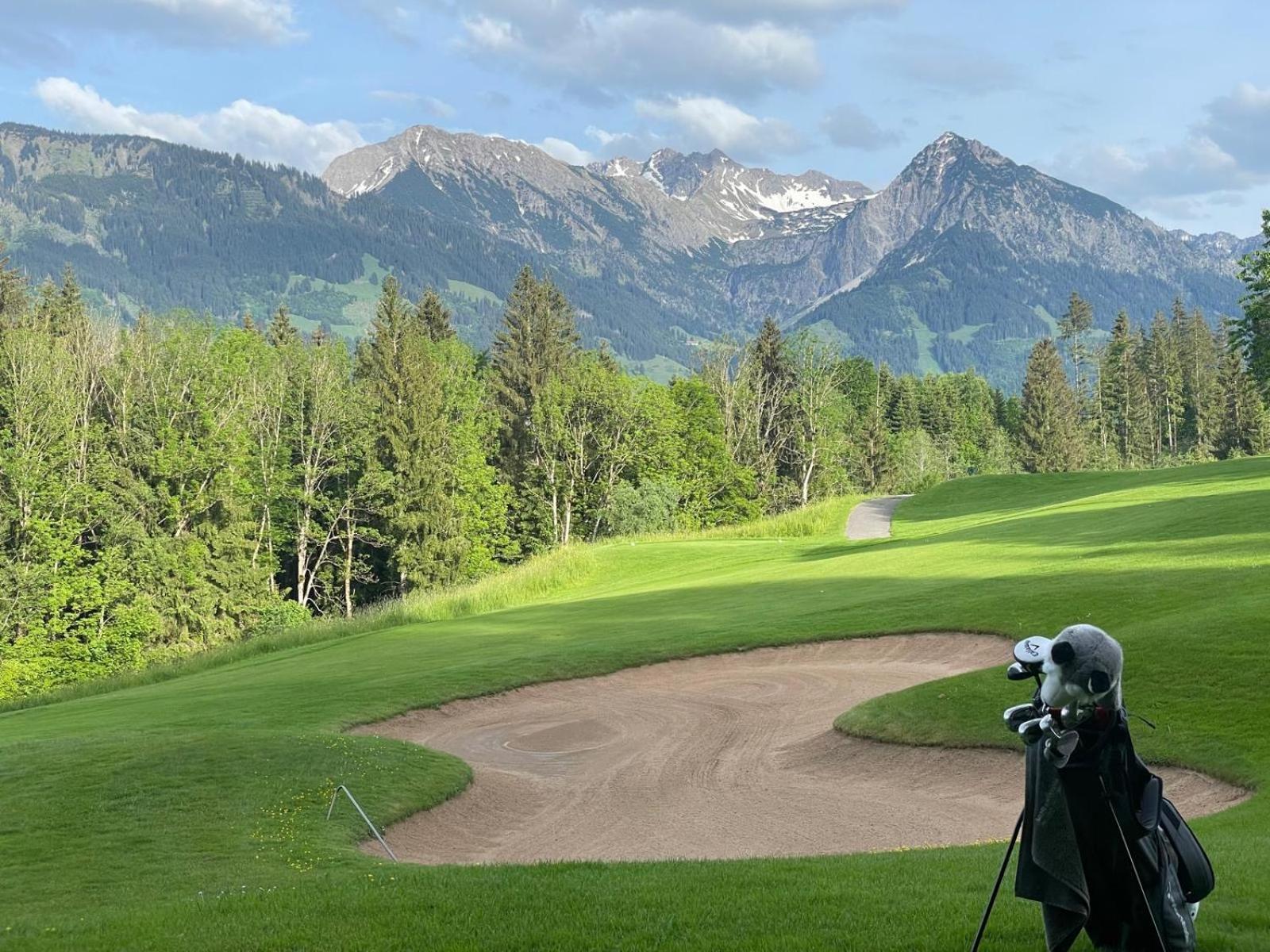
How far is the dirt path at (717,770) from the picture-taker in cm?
1375

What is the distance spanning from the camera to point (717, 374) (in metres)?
103

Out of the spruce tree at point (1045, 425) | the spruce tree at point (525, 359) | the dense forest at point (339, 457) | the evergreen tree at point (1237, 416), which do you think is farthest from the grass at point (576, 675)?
the evergreen tree at point (1237, 416)

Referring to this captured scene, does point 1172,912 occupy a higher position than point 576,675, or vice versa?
point 1172,912

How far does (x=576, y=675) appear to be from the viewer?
23391 mm

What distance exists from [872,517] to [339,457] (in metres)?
35.2

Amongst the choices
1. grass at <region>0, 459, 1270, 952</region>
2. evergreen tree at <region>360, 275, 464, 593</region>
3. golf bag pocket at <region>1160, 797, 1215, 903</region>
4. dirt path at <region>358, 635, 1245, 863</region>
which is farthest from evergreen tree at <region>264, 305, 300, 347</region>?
golf bag pocket at <region>1160, 797, 1215, 903</region>

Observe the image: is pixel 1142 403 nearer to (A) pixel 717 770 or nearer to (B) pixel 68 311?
(B) pixel 68 311

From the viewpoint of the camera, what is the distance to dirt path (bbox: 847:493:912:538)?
57891 mm

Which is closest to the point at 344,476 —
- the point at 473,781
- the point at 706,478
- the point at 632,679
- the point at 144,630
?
the point at 144,630

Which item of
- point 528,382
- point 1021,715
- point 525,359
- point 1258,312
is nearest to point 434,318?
point 525,359

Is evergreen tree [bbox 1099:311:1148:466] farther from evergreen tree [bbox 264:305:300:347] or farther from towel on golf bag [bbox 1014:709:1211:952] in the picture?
towel on golf bag [bbox 1014:709:1211:952]

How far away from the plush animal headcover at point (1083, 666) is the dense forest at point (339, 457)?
55.5m

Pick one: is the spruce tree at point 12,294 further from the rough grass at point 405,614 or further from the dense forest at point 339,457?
the rough grass at point 405,614

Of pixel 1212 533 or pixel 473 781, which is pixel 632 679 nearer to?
pixel 473 781
